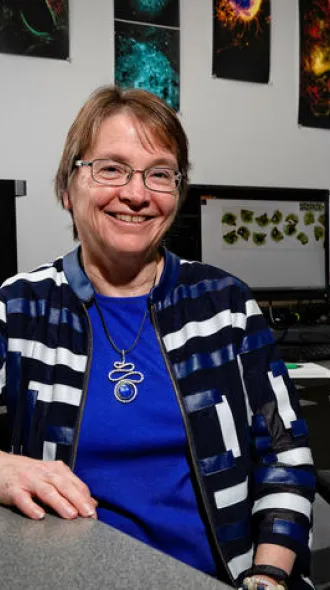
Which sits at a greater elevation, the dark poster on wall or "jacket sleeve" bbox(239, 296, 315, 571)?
the dark poster on wall

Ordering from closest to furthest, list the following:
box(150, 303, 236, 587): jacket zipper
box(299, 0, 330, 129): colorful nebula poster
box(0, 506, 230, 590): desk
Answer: box(0, 506, 230, 590): desk, box(150, 303, 236, 587): jacket zipper, box(299, 0, 330, 129): colorful nebula poster

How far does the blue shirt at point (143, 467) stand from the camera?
1.04m

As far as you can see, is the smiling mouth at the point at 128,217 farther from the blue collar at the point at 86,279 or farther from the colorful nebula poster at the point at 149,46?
the colorful nebula poster at the point at 149,46

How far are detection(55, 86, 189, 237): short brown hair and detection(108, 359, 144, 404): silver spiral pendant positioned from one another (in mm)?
365

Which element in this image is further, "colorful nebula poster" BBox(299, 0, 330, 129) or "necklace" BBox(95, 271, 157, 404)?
"colorful nebula poster" BBox(299, 0, 330, 129)

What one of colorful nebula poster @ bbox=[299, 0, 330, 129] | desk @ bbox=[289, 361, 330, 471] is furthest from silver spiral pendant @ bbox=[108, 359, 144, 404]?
colorful nebula poster @ bbox=[299, 0, 330, 129]

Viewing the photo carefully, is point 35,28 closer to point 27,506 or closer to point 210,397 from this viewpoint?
point 210,397

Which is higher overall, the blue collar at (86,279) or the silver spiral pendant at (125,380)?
the blue collar at (86,279)

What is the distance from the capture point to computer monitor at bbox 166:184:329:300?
1.98 m

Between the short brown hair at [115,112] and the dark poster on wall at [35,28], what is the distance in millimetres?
937

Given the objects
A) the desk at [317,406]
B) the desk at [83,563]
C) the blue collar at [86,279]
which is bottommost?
the desk at [317,406]

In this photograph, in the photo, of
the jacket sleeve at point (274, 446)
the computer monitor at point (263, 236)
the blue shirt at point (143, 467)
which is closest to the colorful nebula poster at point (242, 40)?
the computer monitor at point (263, 236)

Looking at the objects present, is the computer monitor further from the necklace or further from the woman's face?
the necklace

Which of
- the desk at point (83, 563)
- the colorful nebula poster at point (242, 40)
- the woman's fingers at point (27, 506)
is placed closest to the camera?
the desk at point (83, 563)
